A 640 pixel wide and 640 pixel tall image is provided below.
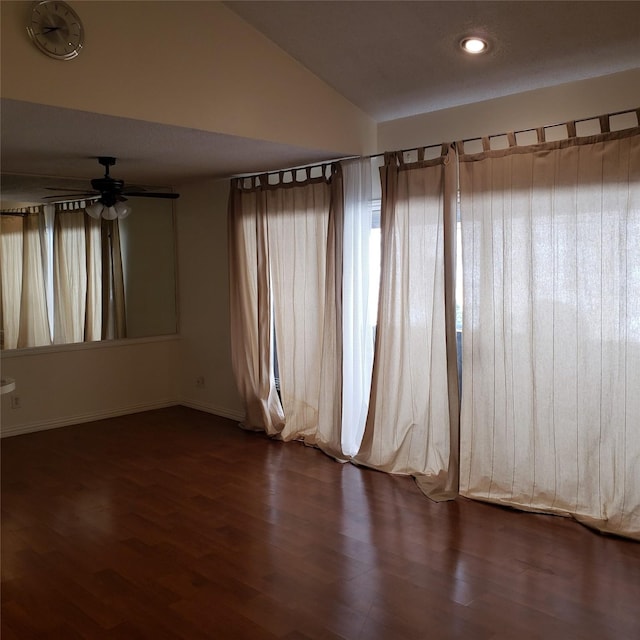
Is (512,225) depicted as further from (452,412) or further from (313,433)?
(313,433)

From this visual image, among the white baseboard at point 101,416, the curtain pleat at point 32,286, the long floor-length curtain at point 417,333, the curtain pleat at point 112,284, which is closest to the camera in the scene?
the long floor-length curtain at point 417,333

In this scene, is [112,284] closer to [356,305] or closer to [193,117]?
[356,305]

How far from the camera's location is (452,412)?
166 inches

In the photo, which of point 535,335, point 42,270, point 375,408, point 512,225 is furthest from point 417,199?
point 42,270

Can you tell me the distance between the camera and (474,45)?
3.64m

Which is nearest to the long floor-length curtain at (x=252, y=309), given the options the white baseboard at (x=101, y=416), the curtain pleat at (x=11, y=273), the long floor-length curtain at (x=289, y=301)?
the long floor-length curtain at (x=289, y=301)

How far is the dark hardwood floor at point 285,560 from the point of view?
276 centimetres

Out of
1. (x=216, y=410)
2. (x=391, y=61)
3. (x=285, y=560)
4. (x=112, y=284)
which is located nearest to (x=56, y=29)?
(x=391, y=61)

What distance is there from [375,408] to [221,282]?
2.29 m

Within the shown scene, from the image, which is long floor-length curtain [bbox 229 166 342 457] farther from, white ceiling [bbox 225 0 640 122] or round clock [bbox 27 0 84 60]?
round clock [bbox 27 0 84 60]

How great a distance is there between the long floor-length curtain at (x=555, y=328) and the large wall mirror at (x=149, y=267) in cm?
351

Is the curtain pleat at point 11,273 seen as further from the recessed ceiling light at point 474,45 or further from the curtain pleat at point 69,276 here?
the recessed ceiling light at point 474,45

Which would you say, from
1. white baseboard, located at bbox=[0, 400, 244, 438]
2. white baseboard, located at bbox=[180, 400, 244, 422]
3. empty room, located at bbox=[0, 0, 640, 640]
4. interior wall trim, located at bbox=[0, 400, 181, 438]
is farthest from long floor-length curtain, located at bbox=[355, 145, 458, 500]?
interior wall trim, located at bbox=[0, 400, 181, 438]

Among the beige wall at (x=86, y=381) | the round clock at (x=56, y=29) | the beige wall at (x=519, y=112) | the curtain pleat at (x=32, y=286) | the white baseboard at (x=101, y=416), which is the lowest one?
the white baseboard at (x=101, y=416)
